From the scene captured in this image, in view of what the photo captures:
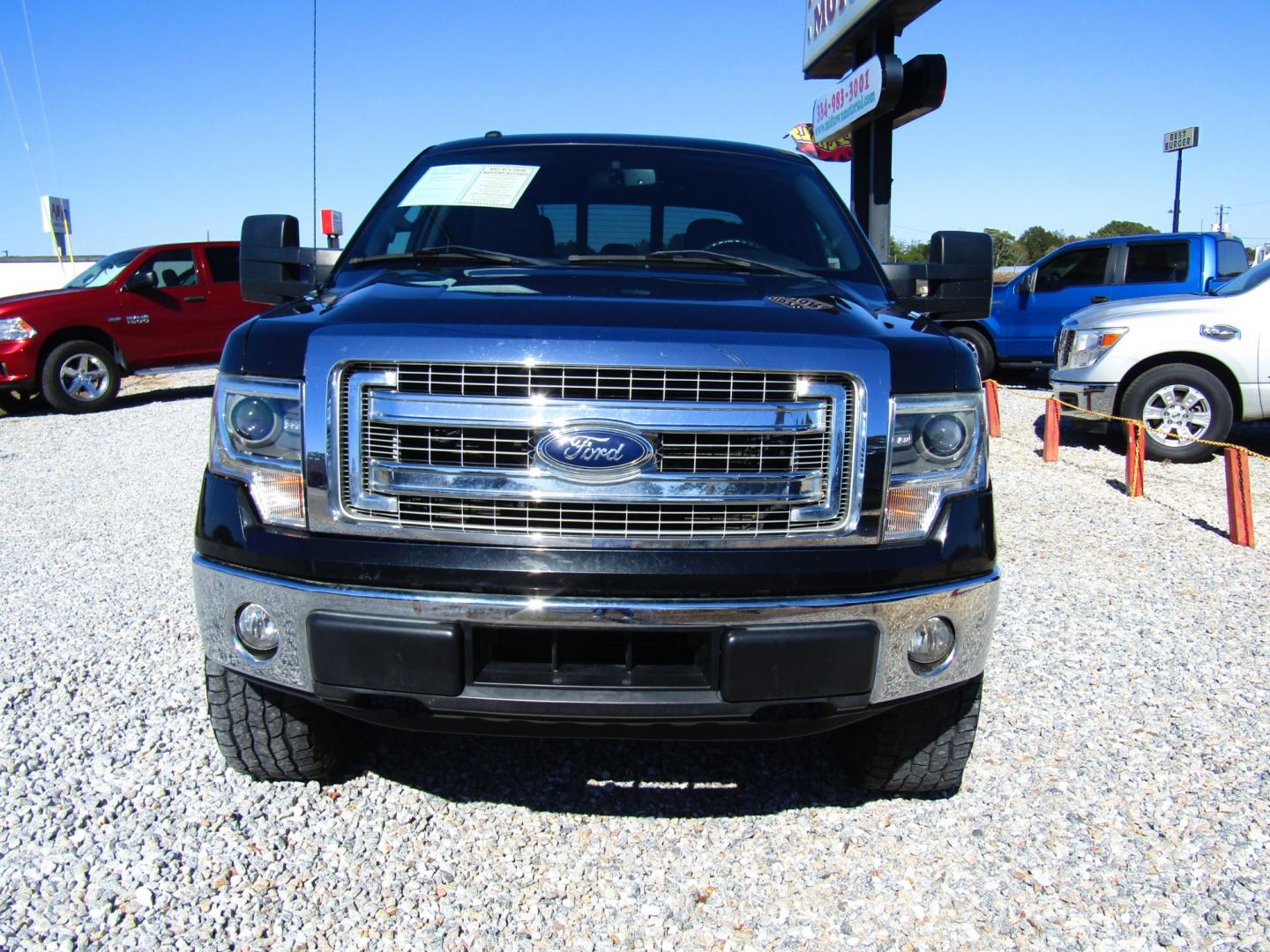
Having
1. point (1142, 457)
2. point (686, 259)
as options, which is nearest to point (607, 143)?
point (686, 259)

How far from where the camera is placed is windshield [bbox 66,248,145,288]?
11.8 meters

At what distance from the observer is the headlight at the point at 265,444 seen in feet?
7.38

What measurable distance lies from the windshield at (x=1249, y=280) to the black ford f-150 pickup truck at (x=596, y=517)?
23.6 feet

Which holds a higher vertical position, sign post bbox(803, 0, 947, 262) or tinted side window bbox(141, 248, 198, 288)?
sign post bbox(803, 0, 947, 262)

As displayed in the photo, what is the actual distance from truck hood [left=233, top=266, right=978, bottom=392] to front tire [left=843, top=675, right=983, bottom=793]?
86cm

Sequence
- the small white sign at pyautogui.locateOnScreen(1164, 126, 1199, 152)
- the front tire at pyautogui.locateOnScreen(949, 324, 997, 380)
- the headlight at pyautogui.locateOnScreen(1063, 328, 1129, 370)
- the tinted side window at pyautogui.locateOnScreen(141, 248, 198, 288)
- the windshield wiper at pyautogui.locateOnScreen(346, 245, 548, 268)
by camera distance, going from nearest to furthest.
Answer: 1. the windshield wiper at pyautogui.locateOnScreen(346, 245, 548, 268)
2. the headlight at pyautogui.locateOnScreen(1063, 328, 1129, 370)
3. the tinted side window at pyautogui.locateOnScreen(141, 248, 198, 288)
4. the front tire at pyautogui.locateOnScreen(949, 324, 997, 380)
5. the small white sign at pyautogui.locateOnScreen(1164, 126, 1199, 152)

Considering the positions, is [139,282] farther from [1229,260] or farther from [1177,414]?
[1229,260]

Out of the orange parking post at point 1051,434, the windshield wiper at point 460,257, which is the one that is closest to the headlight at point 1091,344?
the orange parking post at point 1051,434

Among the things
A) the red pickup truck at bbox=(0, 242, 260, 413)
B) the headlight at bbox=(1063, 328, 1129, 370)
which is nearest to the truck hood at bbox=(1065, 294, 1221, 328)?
the headlight at bbox=(1063, 328, 1129, 370)

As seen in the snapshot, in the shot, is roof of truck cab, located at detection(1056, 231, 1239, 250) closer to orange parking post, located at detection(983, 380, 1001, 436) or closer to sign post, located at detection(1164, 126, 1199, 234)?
orange parking post, located at detection(983, 380, 1001, 436)

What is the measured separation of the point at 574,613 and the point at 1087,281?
12.2m

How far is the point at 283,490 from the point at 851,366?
1298mm

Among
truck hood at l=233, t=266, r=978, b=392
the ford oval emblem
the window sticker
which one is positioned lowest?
the ford oval emblem

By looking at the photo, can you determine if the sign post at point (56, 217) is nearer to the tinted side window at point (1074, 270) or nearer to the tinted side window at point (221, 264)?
the tinted side window at point (221, 264)
